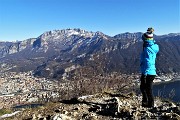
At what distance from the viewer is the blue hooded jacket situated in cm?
905

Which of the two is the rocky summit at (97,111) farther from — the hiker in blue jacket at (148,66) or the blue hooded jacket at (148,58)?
the blue hooded jacket at (148,58)

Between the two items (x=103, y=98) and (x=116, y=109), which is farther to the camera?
(x=103, y=98)

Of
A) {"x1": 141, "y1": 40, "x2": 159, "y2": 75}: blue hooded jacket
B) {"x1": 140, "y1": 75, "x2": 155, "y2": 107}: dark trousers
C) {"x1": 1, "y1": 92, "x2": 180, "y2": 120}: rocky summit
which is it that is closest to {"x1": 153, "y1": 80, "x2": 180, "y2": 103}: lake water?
{"x1": 1, "y1": 92, "x2": 180, "y2": 120}: rocky summit

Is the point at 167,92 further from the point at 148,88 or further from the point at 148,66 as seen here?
the point at 148,66

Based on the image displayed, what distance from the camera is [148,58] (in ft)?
29.8

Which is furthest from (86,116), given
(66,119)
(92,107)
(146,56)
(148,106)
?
(146,56)

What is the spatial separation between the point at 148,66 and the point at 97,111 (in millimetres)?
2003

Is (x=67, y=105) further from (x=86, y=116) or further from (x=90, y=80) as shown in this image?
(x=90, y=80)

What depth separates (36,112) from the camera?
999cm

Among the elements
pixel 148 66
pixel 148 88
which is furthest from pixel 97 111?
pixel 148 66

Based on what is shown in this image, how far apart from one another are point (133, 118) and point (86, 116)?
1465 mm

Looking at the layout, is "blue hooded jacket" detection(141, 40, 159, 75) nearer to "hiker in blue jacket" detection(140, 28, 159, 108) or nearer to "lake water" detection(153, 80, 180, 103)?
"hiker in blue jacket" detection(140, 28, 159, 108)

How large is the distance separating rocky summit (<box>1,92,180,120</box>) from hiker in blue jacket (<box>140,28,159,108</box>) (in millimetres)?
440

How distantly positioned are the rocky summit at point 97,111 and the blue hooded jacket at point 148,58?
3.48 ft
